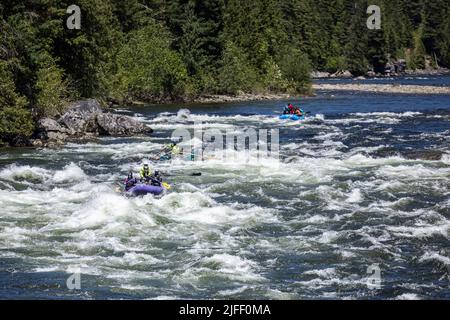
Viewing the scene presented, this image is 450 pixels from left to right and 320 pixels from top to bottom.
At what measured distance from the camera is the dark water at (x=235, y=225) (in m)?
14.0

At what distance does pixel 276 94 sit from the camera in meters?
74.2

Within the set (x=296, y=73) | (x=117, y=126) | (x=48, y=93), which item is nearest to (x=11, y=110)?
(x=48, y=93)

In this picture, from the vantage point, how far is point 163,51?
6319cm

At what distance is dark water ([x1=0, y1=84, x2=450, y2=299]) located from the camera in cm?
1398

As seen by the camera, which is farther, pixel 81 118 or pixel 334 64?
pixel 334 64

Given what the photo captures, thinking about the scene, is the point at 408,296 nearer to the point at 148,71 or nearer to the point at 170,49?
the point at 148,71

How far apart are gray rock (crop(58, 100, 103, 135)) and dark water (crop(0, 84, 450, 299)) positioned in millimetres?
5258

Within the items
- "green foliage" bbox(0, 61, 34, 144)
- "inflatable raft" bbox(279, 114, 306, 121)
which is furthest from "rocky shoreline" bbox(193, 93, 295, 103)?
"green foliage" bbox(0, 61, 34, 144)

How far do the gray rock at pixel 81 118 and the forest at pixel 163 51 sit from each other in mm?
827

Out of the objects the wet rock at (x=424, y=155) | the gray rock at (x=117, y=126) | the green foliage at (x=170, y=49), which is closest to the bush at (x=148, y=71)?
the green foliage at (x=170, y=49)

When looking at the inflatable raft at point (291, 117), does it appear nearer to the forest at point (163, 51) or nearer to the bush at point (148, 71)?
the forest at point (163, 51)

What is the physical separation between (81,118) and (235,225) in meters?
22.1

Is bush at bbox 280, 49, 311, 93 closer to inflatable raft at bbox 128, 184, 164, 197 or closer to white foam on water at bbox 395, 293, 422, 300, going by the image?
inflatable raft at bbox 128, 184, 164, 197
